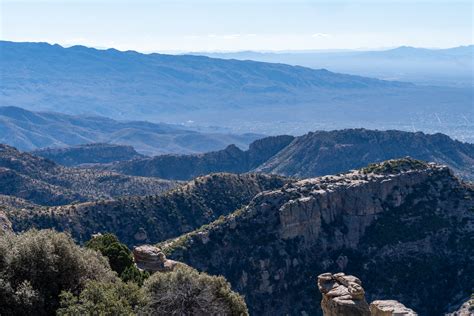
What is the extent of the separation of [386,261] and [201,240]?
761 inches

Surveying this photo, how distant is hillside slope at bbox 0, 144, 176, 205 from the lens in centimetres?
12800

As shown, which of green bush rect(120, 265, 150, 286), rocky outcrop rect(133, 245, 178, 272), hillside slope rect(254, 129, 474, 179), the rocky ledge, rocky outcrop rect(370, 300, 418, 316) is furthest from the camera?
hillside slope rect(254, 129, 474, 179)

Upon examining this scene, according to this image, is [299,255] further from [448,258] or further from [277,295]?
[448,258]

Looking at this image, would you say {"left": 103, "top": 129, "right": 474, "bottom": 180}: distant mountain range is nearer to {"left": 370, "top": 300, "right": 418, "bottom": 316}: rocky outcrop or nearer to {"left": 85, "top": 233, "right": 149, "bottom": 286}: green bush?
{"left": 85, "top": 233, "right": 149, "bottom": 286}: green bush

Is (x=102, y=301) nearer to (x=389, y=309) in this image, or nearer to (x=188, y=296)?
(x=188, y=296)

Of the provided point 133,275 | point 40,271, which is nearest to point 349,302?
point 133,275

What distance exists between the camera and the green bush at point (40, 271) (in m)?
28.7

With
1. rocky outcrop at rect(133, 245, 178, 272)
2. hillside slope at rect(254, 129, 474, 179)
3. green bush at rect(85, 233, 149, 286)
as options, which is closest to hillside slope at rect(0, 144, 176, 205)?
hillside slope at rect(254, 129, 474, 179)

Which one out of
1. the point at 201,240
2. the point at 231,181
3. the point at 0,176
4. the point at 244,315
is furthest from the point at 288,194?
the point at 0,176

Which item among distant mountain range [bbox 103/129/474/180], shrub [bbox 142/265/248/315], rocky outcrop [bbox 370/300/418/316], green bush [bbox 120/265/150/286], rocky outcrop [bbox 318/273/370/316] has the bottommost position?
distant mountain range [bbox 103/129/474/180]

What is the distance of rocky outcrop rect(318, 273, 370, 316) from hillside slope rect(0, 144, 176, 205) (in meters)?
94.3

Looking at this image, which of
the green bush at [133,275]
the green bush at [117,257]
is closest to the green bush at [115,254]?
the green bush at [117,257]

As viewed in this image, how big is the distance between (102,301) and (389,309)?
12342 mm

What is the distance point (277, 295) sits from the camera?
6944 centimetres
